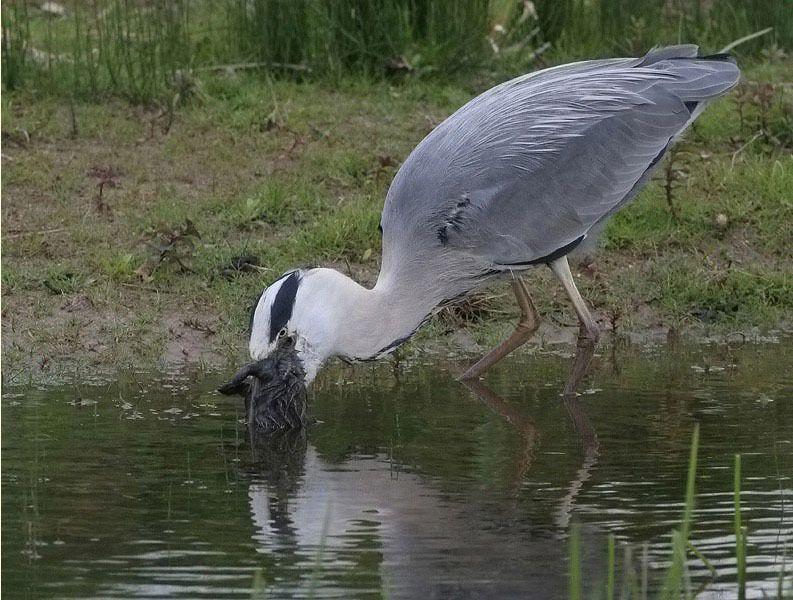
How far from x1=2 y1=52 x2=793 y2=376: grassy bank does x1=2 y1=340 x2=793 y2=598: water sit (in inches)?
30.4

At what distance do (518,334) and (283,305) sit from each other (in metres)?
1.61

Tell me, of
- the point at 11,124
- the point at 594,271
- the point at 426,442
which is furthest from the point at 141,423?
the point at 11,124

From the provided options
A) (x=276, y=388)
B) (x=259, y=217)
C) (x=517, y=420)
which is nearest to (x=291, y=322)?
(x=276, y=388)

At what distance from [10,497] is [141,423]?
1160 millimetres

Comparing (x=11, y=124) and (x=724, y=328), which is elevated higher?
(x=11, y=124)

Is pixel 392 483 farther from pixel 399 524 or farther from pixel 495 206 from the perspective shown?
pixel 495 206

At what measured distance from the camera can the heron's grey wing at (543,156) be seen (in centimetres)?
696

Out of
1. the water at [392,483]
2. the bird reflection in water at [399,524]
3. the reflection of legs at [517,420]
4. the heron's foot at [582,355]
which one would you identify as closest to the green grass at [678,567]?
the water at [392,483]

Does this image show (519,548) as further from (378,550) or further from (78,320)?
(78,320)

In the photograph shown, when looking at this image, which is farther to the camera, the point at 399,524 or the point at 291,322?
the point at 291,322

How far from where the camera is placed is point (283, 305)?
244 inches

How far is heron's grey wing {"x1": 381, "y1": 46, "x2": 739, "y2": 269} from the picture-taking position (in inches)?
274

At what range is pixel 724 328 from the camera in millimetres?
8234

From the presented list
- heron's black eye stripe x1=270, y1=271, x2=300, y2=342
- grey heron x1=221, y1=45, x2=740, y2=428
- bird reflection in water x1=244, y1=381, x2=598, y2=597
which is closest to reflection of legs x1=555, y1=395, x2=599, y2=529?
bird reflection in water x1=244, y1=381, x2=598, y2=597
